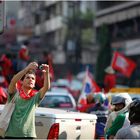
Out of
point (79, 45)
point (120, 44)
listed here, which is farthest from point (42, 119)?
point (79, 45)

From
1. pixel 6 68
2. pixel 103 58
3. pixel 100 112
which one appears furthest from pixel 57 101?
pixel 103 58

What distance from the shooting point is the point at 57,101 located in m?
17.2

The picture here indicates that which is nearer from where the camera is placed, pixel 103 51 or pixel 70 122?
pixel 70 122

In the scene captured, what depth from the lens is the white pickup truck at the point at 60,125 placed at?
935 cm

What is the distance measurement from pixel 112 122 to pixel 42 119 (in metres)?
1.47

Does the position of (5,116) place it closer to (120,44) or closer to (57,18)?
(120,44)

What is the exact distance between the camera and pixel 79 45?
6353 centimetres

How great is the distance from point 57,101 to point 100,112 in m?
5.15

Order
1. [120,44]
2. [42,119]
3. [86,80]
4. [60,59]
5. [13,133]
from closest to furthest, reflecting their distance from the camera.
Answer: [13,133] → [42,119] → [86,80] → [120,44] → [60,59]

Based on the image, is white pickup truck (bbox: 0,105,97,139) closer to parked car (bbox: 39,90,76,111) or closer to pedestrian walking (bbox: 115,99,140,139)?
pedestrian walking (bbox: 115,99,140,139)

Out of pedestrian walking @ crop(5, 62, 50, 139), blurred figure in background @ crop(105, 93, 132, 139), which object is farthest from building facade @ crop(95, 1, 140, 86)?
pedestrian walking @ crop(5, 62, 50, 139)

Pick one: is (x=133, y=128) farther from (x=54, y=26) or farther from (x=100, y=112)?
(x=54, y=26)

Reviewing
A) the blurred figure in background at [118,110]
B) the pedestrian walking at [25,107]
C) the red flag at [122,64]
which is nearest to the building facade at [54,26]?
the red flag at [122,64]

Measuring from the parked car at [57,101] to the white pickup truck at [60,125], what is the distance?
654 cm
